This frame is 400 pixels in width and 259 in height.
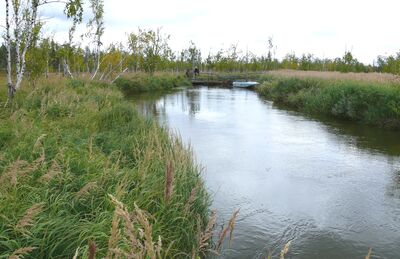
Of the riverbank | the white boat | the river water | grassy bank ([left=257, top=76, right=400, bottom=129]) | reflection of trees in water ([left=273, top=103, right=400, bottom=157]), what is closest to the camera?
the river water

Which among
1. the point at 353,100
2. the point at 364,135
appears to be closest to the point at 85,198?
the point at 364,135

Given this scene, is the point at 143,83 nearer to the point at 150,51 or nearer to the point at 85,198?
the point at 150,51

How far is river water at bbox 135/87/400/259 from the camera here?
5.29m

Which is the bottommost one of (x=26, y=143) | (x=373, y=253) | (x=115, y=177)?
(x=373, y=253)

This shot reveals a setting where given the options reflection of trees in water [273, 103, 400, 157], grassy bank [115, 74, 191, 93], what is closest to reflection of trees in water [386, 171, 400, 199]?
reflection of trees in water [273, 103, 400, 157]

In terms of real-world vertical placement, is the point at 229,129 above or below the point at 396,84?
below

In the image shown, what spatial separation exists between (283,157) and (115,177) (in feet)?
19.5

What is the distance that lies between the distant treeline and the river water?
4.36 m

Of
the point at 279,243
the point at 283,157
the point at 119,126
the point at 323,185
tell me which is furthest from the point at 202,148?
the point at 279,243

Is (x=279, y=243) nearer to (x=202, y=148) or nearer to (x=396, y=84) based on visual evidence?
(x=202, y=148)

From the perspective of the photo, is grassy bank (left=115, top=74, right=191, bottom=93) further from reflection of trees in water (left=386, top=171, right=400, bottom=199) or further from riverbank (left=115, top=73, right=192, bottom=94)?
reflection of trees in water (left=386, top=171, right=400, bottom=199)

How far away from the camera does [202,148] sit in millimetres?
10500

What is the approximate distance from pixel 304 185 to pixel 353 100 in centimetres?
943

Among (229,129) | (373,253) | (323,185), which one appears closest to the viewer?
(373,253)
